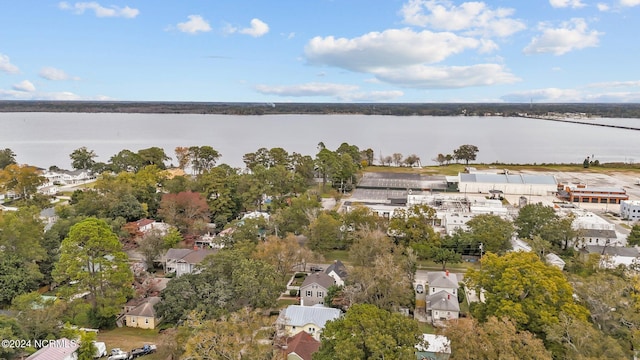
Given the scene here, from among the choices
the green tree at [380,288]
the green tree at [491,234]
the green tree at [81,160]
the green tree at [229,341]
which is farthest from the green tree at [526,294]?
the green tree at [81,160]

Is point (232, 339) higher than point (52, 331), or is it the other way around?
point (232, 339)

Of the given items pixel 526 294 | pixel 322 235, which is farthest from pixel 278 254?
pixel 526 294

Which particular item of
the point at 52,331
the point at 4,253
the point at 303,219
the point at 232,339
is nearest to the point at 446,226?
the point at 303,219

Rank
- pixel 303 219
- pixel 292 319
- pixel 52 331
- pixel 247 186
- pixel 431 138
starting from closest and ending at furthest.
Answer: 1. pixel 52 331
2. pixel 292 319
3. pixel 303 219
4. pixel 247 186
5. pixel 431 138

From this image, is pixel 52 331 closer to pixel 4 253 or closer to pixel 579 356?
pixel 4 253

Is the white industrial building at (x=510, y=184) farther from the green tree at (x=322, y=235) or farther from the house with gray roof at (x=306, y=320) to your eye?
the house with gray roof at (x=306, y=320)

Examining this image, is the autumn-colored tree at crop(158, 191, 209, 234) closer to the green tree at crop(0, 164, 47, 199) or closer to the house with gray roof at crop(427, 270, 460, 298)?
the house with gray roof at crop(427, 270, 460, 298)
